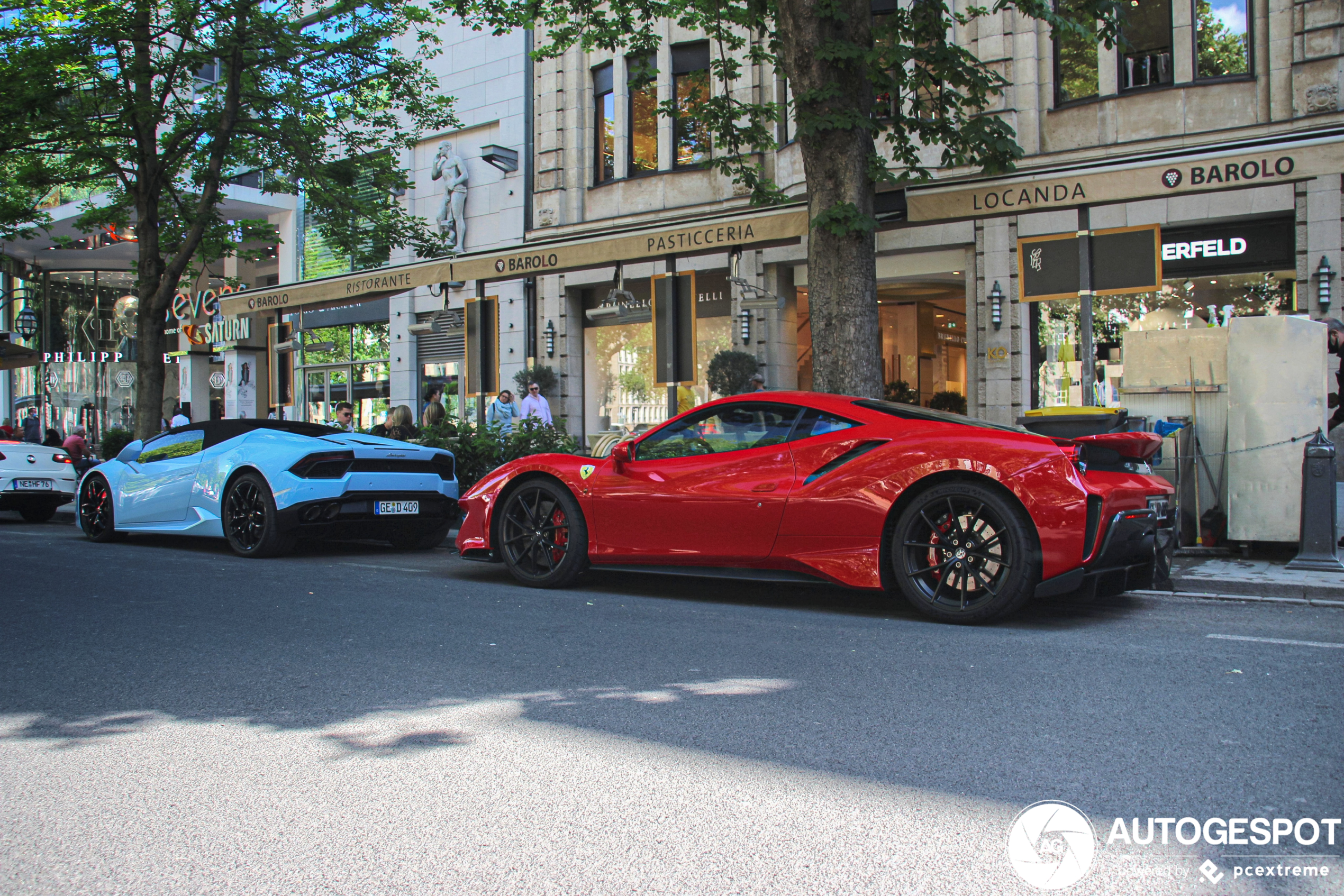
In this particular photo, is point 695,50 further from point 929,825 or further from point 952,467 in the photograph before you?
point 929,825

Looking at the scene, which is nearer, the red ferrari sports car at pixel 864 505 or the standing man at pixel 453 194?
the red ferrari sports car at pixel 864 505

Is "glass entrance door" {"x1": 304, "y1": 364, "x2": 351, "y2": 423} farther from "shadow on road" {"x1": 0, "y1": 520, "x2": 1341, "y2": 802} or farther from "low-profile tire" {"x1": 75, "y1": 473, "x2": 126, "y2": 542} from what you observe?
"shadow on road" {"x1": 0, "y1": 520, "x2": 1341, "y2": 802}

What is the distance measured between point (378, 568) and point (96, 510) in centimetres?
420

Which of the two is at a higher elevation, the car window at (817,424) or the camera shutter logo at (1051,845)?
the car window at (817,424)

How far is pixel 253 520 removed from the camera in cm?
872

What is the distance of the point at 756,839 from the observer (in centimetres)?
261

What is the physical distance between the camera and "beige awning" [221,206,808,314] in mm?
10633

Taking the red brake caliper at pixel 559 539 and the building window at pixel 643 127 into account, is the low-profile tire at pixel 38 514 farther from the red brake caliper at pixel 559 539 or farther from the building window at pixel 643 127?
the building window at pixel 643 127

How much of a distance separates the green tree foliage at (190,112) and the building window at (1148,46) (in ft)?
32.8

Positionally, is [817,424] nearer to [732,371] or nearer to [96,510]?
[96,510]

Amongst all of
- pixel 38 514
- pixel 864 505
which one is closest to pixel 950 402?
pixel 864 505

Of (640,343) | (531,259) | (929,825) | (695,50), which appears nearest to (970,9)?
(531,259)

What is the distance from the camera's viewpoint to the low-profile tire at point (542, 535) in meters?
6.82

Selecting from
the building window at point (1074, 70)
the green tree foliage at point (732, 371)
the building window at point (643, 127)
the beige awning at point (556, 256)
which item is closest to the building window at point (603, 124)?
the building window at point (643, 127)
